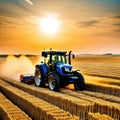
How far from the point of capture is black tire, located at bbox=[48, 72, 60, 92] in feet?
62.5

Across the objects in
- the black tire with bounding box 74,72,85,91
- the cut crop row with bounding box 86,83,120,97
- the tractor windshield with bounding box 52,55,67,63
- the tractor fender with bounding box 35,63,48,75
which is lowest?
the cut crop row with bounding box 86,83,120,97

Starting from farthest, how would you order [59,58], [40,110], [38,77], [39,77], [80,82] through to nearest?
[38,77], [39,77], [59,58], [80,82], [40,110]

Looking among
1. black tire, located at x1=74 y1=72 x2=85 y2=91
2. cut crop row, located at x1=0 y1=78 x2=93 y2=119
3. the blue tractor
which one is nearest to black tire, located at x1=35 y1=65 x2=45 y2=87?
the blue tractor

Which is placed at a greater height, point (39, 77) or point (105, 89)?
point (39, 77)

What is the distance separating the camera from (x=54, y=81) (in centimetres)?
1938

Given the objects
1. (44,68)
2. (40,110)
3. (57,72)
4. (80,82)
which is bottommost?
(40,110)

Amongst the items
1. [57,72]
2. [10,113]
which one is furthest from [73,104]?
[57,72]

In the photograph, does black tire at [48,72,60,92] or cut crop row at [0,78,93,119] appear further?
black tire at [48,72,60,92]

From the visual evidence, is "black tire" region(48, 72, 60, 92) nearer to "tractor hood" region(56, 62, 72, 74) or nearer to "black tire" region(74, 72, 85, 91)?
"tractor hood" region(56, 62, 72, 74)

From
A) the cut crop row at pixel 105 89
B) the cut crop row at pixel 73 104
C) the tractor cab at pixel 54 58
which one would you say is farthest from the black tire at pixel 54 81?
the cut crop row at pixel 105 89

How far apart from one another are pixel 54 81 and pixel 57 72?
1329mm

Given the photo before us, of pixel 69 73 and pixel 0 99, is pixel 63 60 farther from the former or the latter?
pixel 0 99

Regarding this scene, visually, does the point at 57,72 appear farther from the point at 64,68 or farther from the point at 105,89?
the point at 105,89

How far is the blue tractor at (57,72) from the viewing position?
20.0 m
